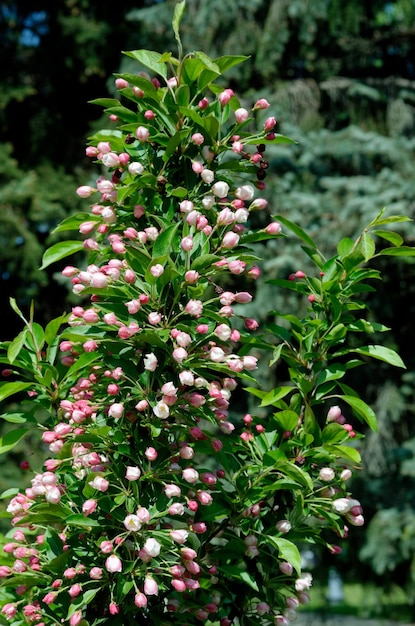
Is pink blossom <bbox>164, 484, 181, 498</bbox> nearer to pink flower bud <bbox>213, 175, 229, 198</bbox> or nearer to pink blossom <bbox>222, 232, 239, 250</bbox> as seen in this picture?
pink blossom <bbox>222, 232, 239, 250</bbox>

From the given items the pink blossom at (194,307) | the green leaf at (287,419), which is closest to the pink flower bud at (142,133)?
the pink blossom at (194,307)

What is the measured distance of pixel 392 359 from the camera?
1.65 meters

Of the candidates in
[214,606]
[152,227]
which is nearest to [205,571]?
[214,606]

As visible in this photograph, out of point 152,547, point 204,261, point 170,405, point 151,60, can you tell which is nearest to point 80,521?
point 152,547

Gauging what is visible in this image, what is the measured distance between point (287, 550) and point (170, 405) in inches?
13.7

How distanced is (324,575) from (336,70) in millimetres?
4144

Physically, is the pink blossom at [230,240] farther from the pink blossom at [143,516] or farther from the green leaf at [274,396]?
the pink blossom at [143,516]

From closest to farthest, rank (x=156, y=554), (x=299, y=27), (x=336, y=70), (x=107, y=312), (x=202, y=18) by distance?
(x=156, y=554) → (x=107, y=312) → (x=202, y=18) → (x=299, y=27) → (x=336, y=70)

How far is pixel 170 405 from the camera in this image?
1.50 m

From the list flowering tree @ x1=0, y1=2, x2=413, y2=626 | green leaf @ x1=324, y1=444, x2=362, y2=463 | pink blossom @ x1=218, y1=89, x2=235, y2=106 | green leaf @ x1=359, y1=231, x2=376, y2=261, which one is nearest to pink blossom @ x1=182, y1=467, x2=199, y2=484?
flowering tree @ x1=0, y1=2, x2=413, y2=626

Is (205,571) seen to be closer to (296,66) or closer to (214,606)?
(214,606)

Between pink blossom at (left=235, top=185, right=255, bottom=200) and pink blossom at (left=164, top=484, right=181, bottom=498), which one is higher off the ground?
pink blossom at (left=235, top=185, right=255, bottom=200)

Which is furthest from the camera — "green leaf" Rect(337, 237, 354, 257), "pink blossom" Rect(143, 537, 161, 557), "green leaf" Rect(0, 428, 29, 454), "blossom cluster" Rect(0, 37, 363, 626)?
"green leaf" Rect(337, 237, 354, 257)

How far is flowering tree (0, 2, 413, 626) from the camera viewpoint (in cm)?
150
